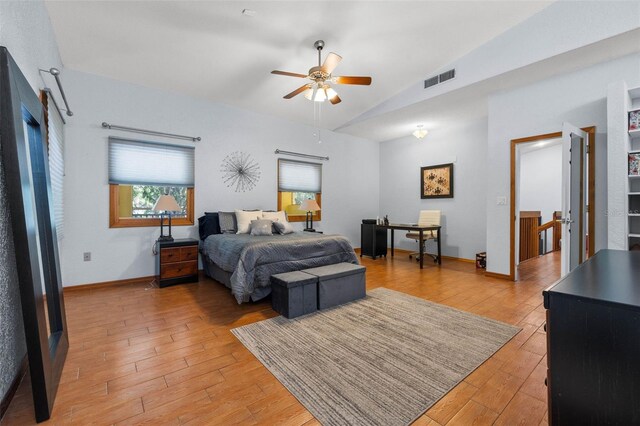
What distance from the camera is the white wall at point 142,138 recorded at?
A: 12.0 feet

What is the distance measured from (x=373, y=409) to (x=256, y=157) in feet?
14.6

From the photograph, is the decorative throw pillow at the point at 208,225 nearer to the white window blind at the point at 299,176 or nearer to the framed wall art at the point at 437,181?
the white window blind at the point at 299,176

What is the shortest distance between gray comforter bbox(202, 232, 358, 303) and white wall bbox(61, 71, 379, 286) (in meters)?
1.26

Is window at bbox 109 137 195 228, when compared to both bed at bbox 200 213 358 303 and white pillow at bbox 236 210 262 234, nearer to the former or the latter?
white pillow at bbox 236 210 262 234

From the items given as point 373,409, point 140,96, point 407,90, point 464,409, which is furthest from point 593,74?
point 140,96

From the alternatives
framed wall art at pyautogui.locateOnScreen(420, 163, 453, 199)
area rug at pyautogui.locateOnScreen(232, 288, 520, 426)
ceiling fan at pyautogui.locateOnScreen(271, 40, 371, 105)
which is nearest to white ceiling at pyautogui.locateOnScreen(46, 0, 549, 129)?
ceiling fan at pyautogui.locateOnScreen(271, 40, 371, 105)

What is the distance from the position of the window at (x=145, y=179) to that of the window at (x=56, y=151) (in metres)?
0.57

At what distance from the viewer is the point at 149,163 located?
163 inches

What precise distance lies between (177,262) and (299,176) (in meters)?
2.81

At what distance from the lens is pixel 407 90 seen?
4.72 meters

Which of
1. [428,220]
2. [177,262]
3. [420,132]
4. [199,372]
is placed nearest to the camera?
[199,372]

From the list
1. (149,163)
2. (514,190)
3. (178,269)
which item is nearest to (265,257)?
(178,269)

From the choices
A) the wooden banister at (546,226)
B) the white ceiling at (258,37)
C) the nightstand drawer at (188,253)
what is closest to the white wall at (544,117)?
the white ceiling at (258,37)

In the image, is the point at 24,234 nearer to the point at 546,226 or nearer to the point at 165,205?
the point at 165,205
